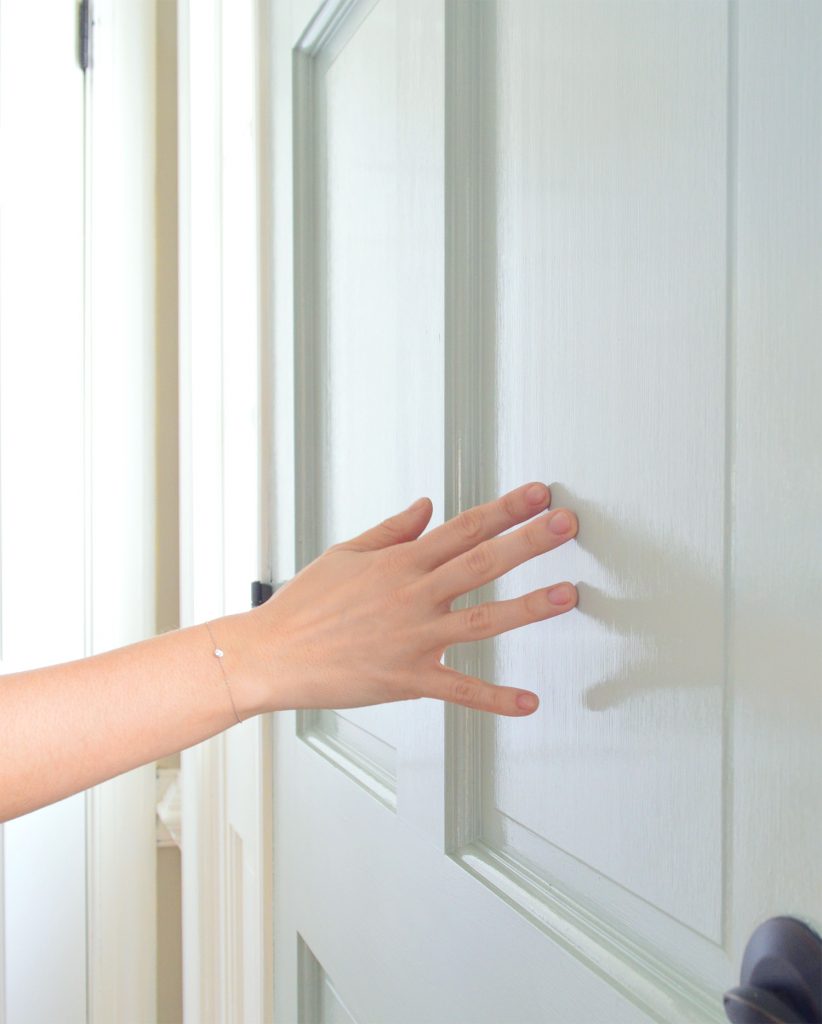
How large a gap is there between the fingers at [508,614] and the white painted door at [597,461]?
15 millimetres

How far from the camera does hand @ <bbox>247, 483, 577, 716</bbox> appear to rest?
46 centimetres

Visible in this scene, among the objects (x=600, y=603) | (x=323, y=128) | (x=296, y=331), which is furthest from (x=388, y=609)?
(x=323, y=128)

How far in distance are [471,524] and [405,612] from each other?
Result: 59 millimetres

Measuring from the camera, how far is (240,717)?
53cm

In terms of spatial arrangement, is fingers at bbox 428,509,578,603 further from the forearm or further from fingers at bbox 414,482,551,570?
the forearm

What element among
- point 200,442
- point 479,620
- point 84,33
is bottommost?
point 479,620

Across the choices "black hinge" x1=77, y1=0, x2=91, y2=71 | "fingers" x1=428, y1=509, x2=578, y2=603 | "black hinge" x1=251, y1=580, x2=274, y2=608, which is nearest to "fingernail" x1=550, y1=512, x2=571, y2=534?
"fingers" x1=428, y1=509, x2=578, y2=603

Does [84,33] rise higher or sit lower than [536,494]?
higher

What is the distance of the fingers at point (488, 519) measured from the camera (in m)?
0.48

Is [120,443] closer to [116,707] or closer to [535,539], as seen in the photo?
[116,707]

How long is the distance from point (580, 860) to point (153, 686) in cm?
25

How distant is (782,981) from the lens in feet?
1.07

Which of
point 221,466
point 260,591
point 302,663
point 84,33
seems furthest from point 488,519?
point 84,33

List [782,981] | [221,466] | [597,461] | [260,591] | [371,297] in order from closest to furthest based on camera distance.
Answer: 1. [782,981]
2. [597,461]
3. [371,297]
4. [260,591]
5. [221,466]
